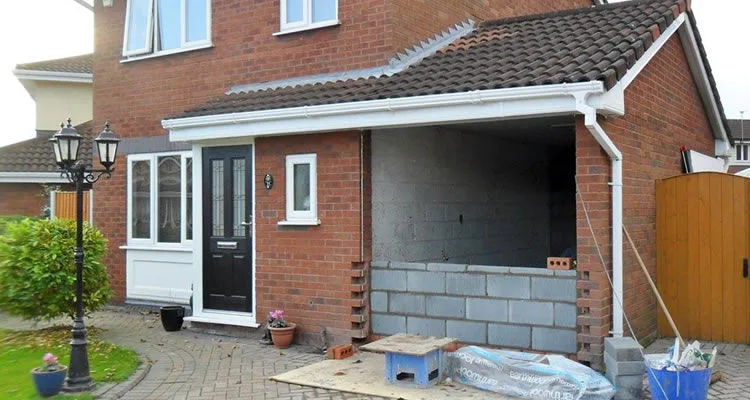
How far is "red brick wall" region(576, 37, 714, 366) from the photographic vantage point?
6.93m

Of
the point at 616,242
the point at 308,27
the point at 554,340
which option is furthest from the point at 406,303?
the point at 308,27

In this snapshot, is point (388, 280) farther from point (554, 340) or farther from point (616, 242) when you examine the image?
point (616, 242)

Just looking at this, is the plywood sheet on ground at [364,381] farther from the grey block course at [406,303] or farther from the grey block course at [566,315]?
the grey block course at [566,315]

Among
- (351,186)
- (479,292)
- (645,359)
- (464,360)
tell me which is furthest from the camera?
(351,186)

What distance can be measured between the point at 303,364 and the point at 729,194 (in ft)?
17.3

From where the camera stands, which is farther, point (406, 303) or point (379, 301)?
point (379, 301)

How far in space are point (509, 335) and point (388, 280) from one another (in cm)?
157

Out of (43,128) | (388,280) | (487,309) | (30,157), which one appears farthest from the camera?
(43,128)

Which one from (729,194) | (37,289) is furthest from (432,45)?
(37,289)

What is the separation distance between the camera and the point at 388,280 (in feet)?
27.1

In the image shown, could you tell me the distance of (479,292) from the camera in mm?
7617

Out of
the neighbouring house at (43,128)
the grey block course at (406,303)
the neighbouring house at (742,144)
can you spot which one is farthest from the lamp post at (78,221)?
the neighbouring house at (742,144)

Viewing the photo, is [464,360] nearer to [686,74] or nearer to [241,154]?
[241,154]

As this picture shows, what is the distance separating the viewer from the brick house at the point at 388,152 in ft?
23.5
